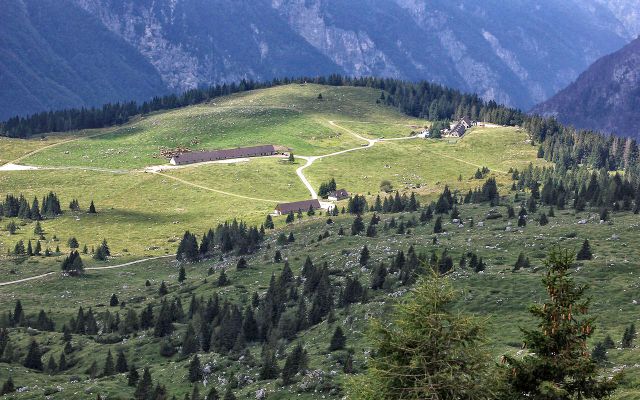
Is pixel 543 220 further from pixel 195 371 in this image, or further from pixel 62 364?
pixel 62 364

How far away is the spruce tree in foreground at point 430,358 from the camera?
28281 millimetres

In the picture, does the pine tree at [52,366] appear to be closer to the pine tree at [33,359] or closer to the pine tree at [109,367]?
the pine tree at [33,359]

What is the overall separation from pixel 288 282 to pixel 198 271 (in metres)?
35.7

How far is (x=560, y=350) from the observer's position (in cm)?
2706

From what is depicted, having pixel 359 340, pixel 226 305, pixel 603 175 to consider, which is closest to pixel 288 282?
pixel 226 305

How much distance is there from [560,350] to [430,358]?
4376 millimetres

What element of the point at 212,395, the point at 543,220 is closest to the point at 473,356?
the point at 212,395

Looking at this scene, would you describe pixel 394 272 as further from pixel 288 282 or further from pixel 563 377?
pixel 563 377

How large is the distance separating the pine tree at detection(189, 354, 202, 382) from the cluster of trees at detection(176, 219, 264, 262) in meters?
68.5

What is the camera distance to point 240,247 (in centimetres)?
15525

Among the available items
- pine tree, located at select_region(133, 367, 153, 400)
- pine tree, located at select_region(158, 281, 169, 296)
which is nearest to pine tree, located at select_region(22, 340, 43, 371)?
pine tree, located at select_region(133, 367, 153, 400)

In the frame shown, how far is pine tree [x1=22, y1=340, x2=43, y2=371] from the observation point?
325 ft

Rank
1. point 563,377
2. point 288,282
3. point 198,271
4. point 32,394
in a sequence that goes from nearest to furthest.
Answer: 1. point 563,377
2. point 32,394
3. point 288,282
4. point 198,271

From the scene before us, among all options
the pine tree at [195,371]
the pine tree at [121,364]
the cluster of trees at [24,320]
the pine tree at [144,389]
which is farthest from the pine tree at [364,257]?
the pine tree at [144,389]
